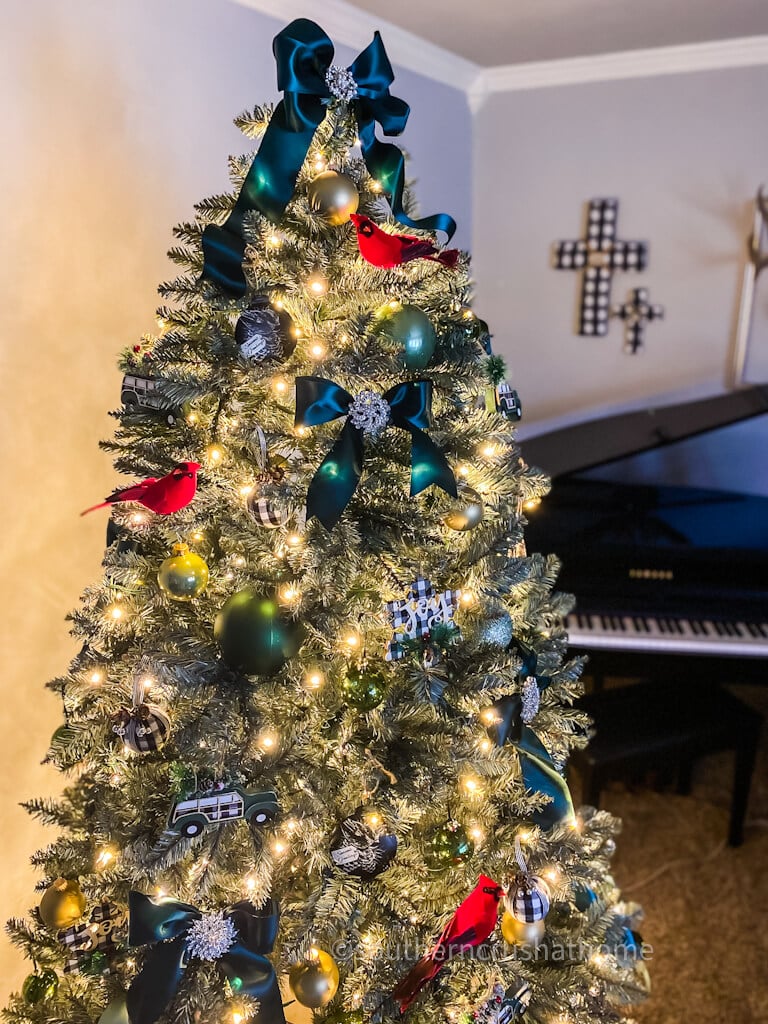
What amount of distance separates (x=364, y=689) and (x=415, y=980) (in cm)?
43

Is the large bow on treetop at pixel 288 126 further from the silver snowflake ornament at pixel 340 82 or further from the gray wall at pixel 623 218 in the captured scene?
the gray wall at pixel 623 218

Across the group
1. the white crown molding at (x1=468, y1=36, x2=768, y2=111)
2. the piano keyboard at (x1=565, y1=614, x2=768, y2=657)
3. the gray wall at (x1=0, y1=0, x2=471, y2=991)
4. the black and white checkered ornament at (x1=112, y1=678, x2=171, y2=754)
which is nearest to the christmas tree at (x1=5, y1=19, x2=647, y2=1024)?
the black and white checkered ornament at (x1=112, y1=678, x2=171, y2=754)

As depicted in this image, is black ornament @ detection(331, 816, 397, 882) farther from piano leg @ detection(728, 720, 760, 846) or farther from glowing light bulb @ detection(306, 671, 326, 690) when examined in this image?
piano leg @ detection(728, 720, 760, 846)

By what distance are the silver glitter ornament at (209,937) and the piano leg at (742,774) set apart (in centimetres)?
156

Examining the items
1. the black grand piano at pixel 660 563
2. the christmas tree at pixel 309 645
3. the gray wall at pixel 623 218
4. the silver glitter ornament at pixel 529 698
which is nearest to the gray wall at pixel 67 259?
the christmas tree at pixel 309 645

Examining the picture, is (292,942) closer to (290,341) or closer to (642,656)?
(290,341)

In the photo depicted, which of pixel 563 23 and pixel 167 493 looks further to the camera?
pixel 563 23

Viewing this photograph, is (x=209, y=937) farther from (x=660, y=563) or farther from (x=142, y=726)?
(x=660, y=563)

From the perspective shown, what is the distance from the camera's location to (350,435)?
813 mm

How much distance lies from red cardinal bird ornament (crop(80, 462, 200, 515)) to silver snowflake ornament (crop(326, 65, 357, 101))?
492mm

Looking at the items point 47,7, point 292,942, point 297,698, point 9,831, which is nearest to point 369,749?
point 297,698

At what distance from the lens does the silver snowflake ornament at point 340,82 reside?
832 mm

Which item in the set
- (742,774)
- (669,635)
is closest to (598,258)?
(669,635)

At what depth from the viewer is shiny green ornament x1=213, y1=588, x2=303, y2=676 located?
79cm
